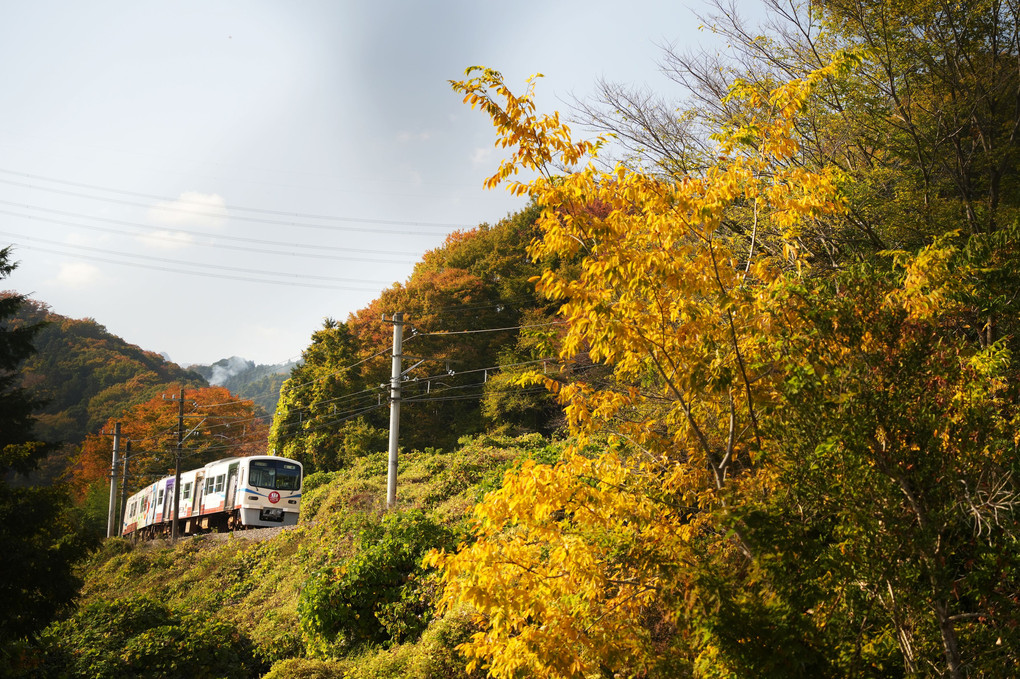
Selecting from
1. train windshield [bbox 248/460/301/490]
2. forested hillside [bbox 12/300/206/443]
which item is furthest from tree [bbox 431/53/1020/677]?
forested hillside [bbox 12/300/206/443]

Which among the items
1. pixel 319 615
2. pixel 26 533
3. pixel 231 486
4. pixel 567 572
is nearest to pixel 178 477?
pixel 231 486

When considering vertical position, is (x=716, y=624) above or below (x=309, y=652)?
above

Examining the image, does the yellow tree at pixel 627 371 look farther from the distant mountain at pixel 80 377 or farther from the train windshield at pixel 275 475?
the distant mountain at pixel 80 377

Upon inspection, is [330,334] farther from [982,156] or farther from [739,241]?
[982,156]

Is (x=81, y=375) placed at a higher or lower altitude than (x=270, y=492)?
higher

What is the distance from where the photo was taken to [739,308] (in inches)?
175

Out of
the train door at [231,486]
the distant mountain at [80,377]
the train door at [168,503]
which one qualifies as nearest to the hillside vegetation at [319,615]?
the train door at [231,486]

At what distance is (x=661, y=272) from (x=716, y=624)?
2.20m

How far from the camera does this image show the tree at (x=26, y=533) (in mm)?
8500

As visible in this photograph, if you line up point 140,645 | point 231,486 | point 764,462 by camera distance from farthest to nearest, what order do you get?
point 231,486, point 140,645, point 764,462

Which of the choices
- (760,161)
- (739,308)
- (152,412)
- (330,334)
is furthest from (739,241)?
(152,412)

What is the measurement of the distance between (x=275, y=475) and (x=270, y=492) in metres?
0.56

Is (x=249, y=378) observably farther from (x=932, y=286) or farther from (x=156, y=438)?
(x=932, y=286)

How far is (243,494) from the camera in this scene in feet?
71.6
